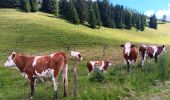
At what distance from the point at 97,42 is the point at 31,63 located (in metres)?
75.2

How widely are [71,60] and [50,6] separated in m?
107

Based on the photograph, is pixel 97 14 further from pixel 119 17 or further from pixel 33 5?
pixel 33 5

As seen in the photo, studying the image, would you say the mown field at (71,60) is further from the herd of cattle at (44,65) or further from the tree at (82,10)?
the tree at (82,10)

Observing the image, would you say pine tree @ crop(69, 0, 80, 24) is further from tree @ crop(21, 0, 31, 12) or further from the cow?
the cow

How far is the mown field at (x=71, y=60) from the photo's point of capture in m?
17.8

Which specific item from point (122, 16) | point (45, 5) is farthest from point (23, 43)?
point (122, 16)

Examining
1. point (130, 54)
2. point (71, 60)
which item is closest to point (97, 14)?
point (71, 60)

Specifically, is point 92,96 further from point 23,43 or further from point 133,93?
point 23,43

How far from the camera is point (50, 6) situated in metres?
136

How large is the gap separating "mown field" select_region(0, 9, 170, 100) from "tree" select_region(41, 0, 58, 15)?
16.4ft

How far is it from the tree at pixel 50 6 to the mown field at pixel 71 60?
5.00 m

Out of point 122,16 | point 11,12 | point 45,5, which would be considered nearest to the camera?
point 11,12

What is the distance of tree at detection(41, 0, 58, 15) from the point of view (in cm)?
13500

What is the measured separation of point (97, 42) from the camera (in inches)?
3669
